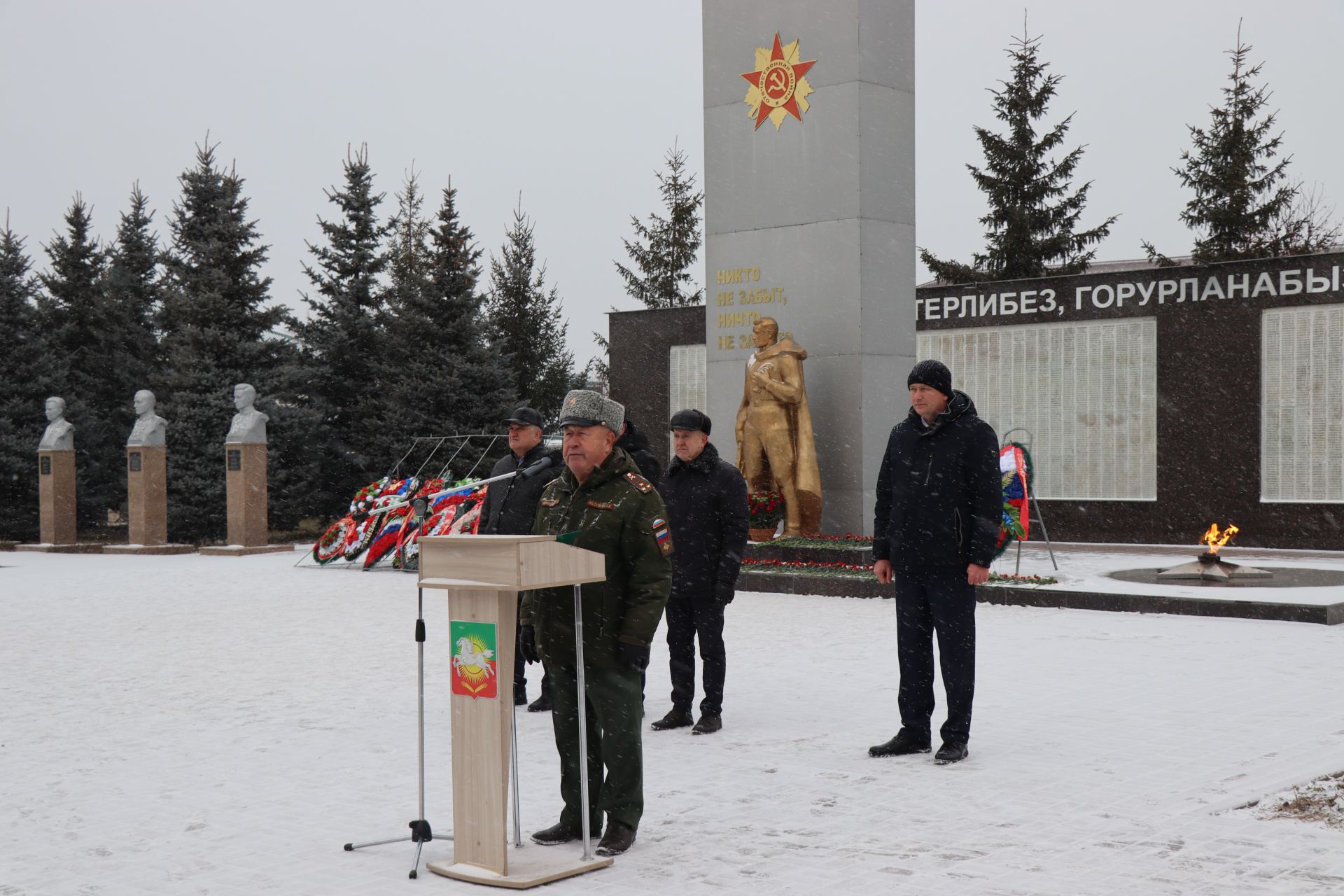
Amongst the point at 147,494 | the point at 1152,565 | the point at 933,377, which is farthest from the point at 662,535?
the point at 147,494

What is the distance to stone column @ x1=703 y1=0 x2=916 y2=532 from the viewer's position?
15.9m

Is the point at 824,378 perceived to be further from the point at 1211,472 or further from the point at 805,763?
the point at 805,763

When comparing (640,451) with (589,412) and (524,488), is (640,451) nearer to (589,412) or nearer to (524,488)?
(524,488)

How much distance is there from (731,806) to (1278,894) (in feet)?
6.91

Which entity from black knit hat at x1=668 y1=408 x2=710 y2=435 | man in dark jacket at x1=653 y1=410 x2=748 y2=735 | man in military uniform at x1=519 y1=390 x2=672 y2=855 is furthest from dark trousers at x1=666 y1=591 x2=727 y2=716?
man in military uniform at x1=519 y1=390 x2=672 y2=855

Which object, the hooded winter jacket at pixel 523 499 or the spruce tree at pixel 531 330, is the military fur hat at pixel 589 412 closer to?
the hooded winter jacket at pixel 523 499

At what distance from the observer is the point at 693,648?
7316 millimetres

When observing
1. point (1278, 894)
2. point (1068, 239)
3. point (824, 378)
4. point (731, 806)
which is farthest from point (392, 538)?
point (1068, 239)

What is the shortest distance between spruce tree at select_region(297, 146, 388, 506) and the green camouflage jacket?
22702mm

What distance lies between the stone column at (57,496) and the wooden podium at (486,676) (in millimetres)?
22088

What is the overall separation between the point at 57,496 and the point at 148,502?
2625 mm

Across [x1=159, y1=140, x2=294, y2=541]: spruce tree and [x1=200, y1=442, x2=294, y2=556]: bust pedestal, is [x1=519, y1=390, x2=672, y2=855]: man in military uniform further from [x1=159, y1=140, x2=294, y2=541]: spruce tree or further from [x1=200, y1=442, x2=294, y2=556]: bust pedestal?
[x1=159, y1=140, x2=294, y2=541]: spruce tree

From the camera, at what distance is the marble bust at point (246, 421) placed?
2175 cm

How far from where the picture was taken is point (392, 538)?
57.9 ft
